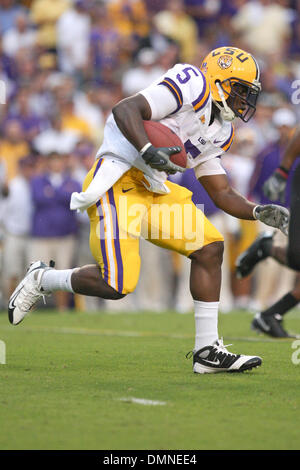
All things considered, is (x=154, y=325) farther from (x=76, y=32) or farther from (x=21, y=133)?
(x=76, y=32)

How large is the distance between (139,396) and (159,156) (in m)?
1.14

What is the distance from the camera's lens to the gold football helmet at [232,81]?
473 centimetres

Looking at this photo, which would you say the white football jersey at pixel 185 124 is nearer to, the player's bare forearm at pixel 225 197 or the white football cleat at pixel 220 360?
the player's bare forearm at pixel 225 197

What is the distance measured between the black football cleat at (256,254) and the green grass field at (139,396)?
1.92 feet

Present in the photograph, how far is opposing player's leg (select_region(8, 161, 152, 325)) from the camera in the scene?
4582 mm

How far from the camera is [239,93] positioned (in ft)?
15.7

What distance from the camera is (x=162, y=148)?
14.0ft

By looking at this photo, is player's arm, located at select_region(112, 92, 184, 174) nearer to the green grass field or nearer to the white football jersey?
the white football jersey

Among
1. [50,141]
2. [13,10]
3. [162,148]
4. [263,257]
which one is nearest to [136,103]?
[162,148]

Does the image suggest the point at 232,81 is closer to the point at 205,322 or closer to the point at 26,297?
the point at 205,322

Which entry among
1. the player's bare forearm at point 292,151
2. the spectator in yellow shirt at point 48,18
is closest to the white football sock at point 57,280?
the player's bare forearm at point 292,151

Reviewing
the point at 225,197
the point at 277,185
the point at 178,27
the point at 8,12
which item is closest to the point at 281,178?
the point at 277,185

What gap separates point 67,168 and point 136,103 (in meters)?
5.57

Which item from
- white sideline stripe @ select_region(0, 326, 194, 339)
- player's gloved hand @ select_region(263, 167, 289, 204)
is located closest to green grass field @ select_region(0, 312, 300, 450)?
white sideline stripe @ select_region(0, 326, 194, 339)
